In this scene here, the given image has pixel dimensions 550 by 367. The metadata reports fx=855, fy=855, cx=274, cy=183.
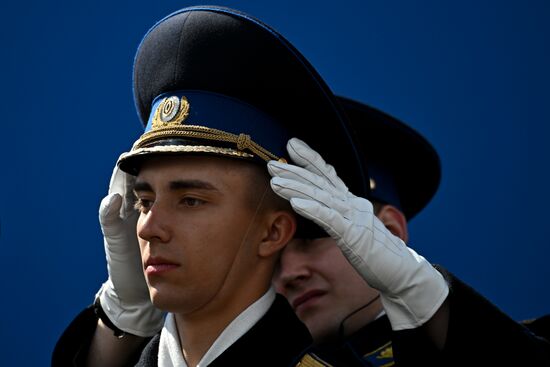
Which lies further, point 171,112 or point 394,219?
point 394,219

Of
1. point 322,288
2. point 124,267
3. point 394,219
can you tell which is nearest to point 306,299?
point 322,288

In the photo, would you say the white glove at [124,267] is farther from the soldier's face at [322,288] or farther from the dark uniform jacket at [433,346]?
the soldier's face at [322,288]

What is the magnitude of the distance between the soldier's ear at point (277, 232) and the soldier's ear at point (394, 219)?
3.20ft

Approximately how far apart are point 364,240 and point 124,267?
28.5 inches

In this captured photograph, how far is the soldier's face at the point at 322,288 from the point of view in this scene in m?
2.59

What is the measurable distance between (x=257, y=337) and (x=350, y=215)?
33 centimetres

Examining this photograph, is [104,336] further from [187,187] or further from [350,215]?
[350,215]

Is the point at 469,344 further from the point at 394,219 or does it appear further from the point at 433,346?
the point at 394,219

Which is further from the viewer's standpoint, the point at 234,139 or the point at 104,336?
the point at 104,336

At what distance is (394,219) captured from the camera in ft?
9.52

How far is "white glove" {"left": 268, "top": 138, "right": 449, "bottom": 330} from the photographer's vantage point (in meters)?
1.81

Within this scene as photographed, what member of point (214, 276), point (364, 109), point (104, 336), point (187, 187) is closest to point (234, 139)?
point (187, 187)

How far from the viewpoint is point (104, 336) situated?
230 centimetres

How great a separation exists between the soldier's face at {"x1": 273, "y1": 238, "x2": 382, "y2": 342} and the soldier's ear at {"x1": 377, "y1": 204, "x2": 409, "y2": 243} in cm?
32
